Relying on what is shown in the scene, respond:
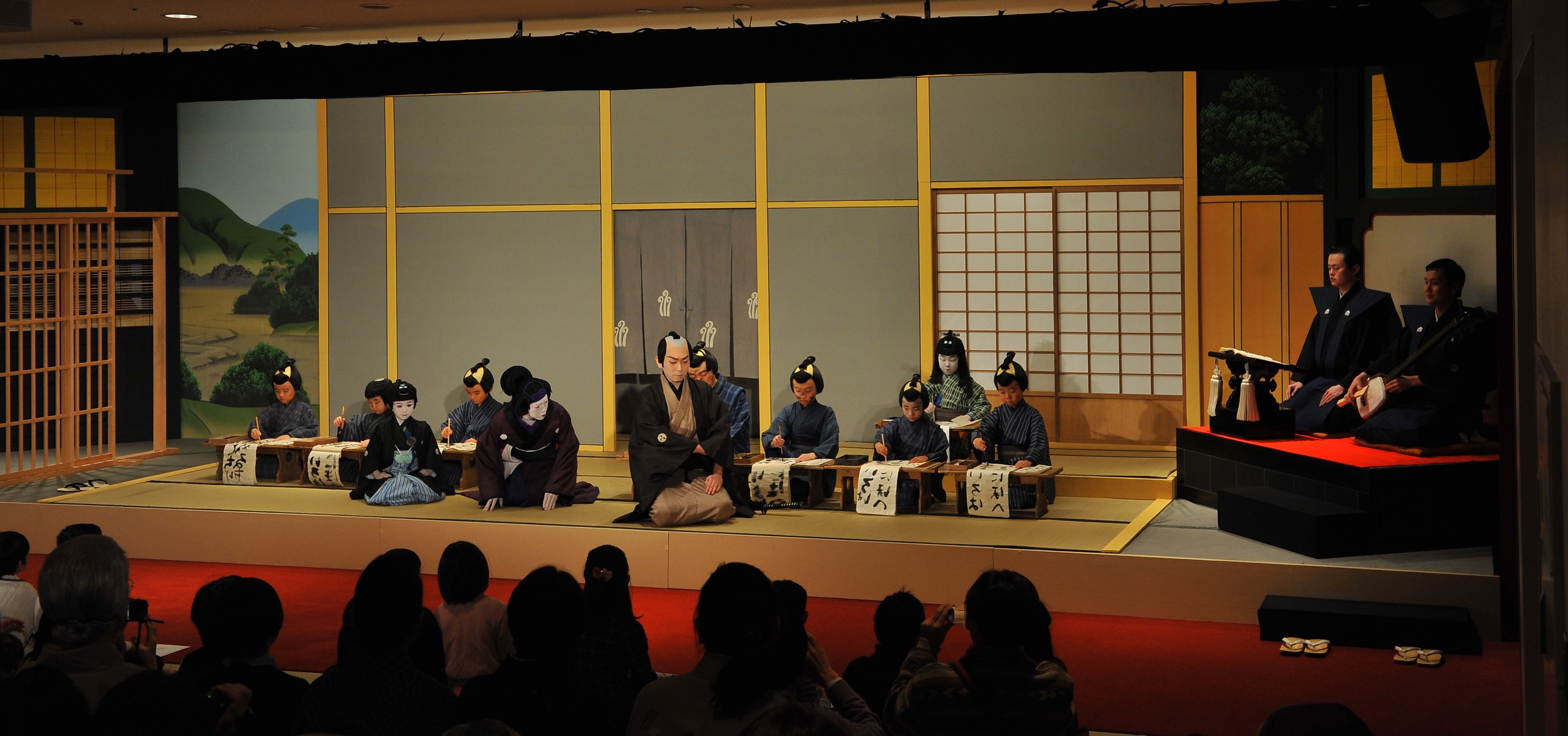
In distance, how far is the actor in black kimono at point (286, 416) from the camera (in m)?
9.38

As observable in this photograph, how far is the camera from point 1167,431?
9.46m

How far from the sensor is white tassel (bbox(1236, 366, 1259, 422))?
25.1 ft

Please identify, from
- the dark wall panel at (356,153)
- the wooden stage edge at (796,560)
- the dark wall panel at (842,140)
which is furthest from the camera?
the dark wall panel at (356,153)

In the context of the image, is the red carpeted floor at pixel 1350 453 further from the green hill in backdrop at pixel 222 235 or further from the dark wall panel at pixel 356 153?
the green hill in backdrop at pixel 222 235

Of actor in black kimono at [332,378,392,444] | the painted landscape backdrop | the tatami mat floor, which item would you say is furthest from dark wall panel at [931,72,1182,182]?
the painted landscape backdrop

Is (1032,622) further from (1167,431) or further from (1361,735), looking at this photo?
(1167,431)

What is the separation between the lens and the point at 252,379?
39.3ft

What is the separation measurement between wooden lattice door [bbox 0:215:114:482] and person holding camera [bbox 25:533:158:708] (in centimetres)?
656

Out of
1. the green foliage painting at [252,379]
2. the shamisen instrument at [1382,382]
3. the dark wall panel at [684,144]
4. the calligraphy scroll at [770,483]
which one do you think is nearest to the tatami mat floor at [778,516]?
the calligraphy scroll at [770,483]

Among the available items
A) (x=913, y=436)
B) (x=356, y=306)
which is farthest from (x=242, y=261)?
(x=913, y=436)

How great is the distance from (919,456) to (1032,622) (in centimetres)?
522

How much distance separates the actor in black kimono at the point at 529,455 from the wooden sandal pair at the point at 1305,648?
4.16m

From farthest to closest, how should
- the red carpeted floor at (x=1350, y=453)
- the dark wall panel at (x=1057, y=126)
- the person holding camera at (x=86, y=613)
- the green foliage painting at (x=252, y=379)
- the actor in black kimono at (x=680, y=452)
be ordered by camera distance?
the green foliage painting at (x=252, y=379) → the dark wall panel at (x=1057, y=126) → the actor in black kimono at (x=680, y=452) → the red carpeted floor at (x=1350, y=453) → the person holding camera at (x=86, y=613)

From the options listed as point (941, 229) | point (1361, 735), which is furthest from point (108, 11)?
point (1361, 735)
